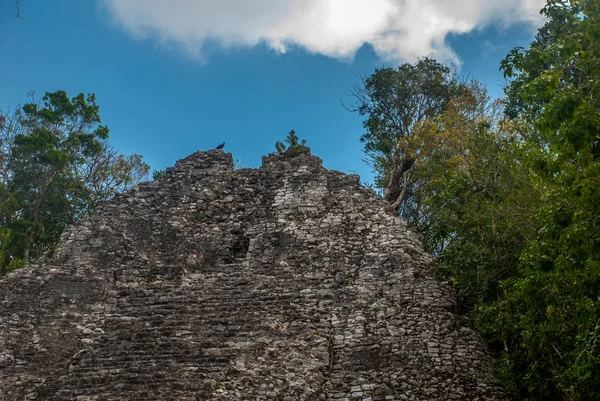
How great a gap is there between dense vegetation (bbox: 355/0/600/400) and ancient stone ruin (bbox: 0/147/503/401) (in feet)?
2.27

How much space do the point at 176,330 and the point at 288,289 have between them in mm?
2038

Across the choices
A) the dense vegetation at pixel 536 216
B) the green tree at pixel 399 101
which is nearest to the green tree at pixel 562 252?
the dense vegetation at pixel 536 216

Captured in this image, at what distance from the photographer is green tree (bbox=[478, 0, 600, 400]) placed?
6.06m

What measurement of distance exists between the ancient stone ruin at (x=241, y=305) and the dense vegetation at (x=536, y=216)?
0.69 metres

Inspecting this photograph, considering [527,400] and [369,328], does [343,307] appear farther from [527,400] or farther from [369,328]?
[527,400]

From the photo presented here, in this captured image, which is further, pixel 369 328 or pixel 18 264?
pixel 18 264

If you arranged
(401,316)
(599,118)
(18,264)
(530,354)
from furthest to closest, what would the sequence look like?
(18,264) → (401,316) → (530,354) → (599,118)

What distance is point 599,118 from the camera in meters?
6.34

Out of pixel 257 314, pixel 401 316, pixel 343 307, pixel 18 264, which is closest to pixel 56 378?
pixel 257 314

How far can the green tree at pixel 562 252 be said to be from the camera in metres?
6.06

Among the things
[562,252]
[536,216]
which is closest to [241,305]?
[536,216]

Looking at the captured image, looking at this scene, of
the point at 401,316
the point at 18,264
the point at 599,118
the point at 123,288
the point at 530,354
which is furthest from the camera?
the point at 18,264

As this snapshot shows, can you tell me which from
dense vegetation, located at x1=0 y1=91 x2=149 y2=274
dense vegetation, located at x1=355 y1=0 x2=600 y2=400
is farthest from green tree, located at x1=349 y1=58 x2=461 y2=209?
dense vegetation, located at x1=0 y1=91 x2=149 y2=274

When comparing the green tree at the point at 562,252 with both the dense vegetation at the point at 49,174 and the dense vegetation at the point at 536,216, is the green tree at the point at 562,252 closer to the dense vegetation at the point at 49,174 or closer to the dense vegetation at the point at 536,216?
the dense vegetation at the point at 536,216
